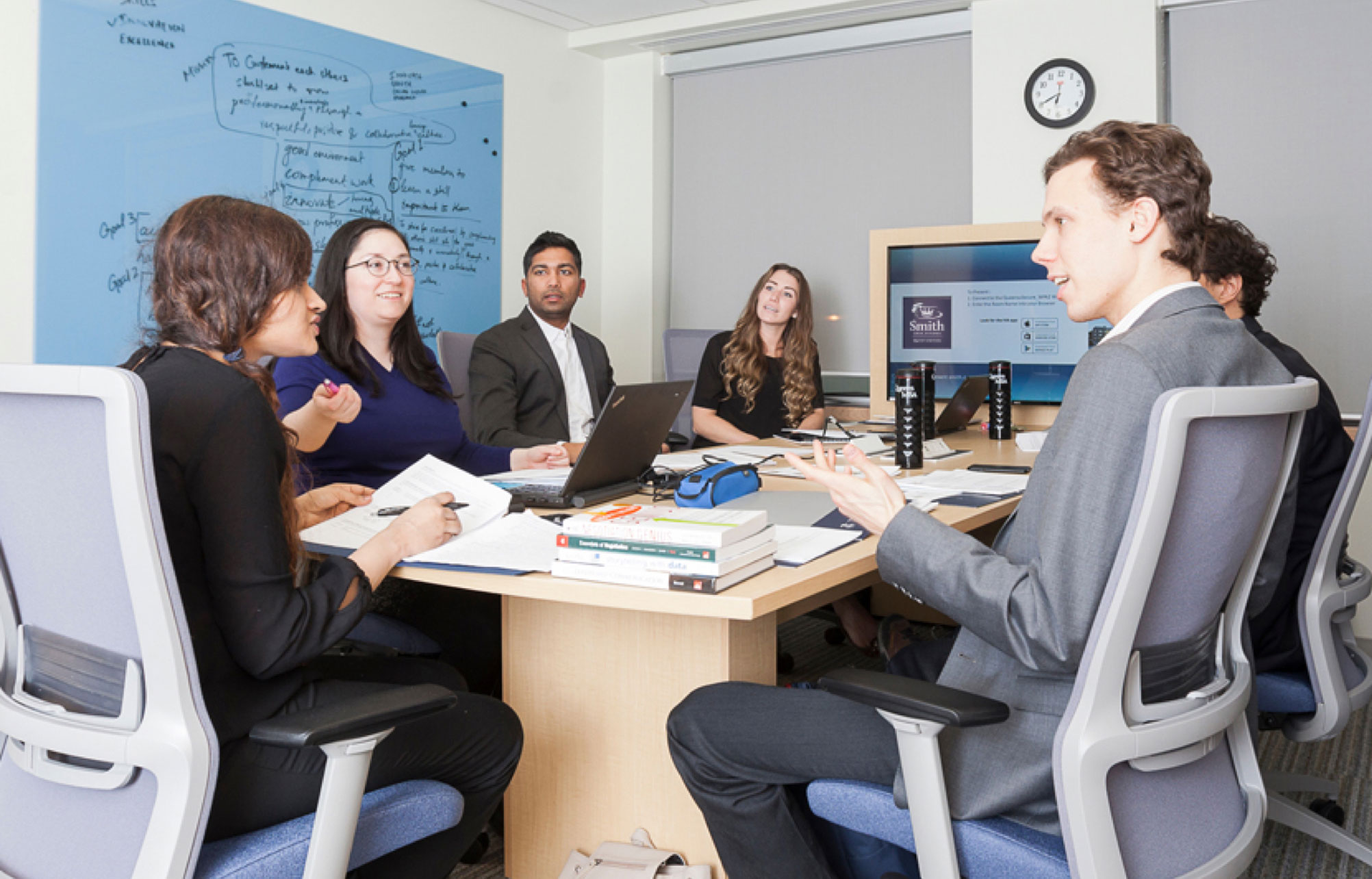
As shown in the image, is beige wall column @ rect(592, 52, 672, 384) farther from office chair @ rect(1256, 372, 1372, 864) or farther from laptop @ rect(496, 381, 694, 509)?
office chair @ rect(1256, 372, 1372, 864)

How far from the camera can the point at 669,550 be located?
1322mm

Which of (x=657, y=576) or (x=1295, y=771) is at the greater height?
(x=657, y=576)

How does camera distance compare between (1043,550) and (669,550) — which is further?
(669,550)

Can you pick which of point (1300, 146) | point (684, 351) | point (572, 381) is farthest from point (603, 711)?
point (1300, 146)

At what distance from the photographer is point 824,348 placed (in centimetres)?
523

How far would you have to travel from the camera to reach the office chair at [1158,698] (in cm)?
104

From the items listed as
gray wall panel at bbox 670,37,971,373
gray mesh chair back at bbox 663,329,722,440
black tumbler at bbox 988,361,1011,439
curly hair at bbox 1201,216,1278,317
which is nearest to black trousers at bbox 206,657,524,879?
curly hair at bbox 1201,216,1278,317

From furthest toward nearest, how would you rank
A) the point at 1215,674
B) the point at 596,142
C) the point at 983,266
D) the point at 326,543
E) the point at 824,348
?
the point at 596,142 < the point at 824,348 < the point at 983,266 < the point at 326,543 < the point at 1215,674

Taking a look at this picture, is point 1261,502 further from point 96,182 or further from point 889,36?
point 889,36

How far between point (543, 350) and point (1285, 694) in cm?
253

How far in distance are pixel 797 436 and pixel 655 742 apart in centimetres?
161

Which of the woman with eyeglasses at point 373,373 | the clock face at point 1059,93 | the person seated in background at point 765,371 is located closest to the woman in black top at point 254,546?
the woman with eyeglasses at point 373,373

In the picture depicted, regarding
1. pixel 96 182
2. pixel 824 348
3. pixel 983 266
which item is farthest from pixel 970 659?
pixel 824 348

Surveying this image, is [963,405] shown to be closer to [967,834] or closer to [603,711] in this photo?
[603,711]
